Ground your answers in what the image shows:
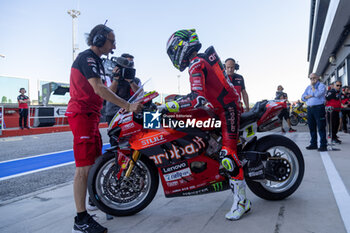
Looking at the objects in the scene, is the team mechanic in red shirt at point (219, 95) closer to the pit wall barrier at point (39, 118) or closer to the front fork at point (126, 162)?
the front fork at point (126, 162)

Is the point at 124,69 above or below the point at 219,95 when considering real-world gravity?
above

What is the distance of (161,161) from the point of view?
2463 mm

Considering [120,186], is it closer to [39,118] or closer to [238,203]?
[238,203]

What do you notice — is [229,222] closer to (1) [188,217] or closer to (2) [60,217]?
(1) [188,217]

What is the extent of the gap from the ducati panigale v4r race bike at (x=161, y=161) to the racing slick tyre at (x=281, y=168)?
0.43ft

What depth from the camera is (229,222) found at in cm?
234

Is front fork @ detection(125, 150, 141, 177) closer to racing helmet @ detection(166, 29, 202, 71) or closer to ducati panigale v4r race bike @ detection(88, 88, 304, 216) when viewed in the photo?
ducati panigale v4r race bike @ detection(88, 88, 304, 216)

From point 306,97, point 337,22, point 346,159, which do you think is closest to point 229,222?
point 346,159

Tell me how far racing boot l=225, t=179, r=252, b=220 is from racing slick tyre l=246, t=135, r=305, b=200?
311mm

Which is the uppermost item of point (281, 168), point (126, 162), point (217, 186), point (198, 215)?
point (126, 162)

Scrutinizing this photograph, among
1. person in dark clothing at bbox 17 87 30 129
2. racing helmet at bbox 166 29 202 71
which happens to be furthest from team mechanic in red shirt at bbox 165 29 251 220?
person in dark clothing at bbox 17 87 30 129

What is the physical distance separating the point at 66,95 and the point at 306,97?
1560cm

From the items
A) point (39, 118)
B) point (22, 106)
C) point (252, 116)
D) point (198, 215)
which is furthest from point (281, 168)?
point (39, 118)

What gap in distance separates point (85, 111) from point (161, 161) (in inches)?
33.9
